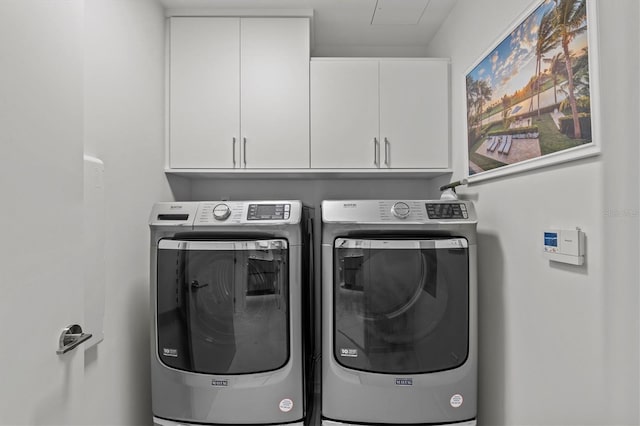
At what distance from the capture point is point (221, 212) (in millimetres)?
1339

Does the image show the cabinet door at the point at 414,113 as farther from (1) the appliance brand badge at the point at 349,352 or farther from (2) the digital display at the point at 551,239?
(1) the appliance brand badge at the point at 349,352

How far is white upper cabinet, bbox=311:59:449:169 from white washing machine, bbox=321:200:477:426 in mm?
566

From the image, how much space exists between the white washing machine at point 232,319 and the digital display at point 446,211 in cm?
54

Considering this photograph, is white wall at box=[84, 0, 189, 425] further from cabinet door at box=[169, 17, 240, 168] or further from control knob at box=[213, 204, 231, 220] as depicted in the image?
control knob at box=[213, 204, 231, 220]

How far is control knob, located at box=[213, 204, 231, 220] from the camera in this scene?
4.37 feet

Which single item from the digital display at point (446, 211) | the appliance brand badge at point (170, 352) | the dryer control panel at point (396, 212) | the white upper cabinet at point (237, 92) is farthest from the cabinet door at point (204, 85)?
the digital display at point (446, 211)

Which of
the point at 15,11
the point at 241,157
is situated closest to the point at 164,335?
the point at 241,157

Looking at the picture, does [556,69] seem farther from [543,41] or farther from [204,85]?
[204,85]

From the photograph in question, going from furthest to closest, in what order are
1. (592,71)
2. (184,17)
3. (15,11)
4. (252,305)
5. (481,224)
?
(184,17), (481,224), (252,305), (592,71), (15,11)

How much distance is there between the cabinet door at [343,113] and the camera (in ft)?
5.85

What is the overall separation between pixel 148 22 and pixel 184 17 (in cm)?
24

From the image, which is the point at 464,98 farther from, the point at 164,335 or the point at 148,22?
the point at 164,335

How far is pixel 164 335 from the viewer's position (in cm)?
134

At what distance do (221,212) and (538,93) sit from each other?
1.22 meters
